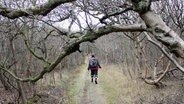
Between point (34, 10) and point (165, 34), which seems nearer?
point (165, 34)

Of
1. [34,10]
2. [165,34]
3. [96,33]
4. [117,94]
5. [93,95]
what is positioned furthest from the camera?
[93,95]

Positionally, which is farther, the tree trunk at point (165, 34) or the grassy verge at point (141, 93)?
the grassy verge at point (141, 93)

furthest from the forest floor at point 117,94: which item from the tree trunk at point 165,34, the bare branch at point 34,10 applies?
the tree trunk at point 165,34

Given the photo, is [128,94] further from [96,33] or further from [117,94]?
[96,33]

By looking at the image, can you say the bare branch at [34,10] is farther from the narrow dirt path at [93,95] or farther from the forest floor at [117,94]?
the narrow dirt path at [93,95]

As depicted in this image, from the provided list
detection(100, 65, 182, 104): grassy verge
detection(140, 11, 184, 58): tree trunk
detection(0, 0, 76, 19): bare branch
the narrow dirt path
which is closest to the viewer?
detection(140, 11, 184, 58): tree trunk

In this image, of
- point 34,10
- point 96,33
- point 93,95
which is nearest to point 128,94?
point 93,95

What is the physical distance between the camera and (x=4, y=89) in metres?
22.7

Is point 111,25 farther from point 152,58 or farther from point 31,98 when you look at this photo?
point 152,58

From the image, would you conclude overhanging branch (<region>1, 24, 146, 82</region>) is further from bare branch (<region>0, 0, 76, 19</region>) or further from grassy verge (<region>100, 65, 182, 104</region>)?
grassy verge (<region>100, 65, 182, 104</region>)

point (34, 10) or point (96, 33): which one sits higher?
point (34, 10)


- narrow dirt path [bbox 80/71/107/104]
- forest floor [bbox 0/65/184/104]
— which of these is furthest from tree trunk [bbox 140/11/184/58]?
narrow dirt path [bbox 80/71/107/104]

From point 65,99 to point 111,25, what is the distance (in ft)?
43.2

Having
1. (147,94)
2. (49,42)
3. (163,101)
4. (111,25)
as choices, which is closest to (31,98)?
(147,94)
